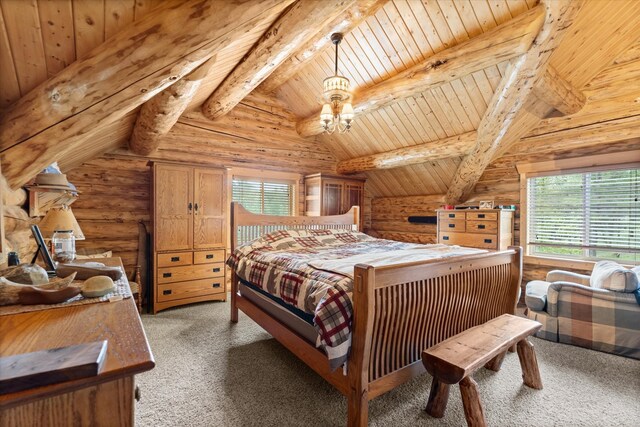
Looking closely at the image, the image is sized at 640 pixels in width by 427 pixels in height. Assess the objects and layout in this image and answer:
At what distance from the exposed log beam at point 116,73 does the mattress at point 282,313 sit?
1733mm

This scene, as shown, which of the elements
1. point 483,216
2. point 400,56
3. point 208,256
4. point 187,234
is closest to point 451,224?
point 483,216

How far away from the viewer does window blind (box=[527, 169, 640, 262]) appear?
358 centimetres

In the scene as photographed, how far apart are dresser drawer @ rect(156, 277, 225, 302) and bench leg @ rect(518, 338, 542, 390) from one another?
3456 mm

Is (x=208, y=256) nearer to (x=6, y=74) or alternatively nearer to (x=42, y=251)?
(x=42, y=251)

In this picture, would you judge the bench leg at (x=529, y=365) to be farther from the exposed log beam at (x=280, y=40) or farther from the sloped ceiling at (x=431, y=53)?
the exposed log beam at (x=280, y=40)

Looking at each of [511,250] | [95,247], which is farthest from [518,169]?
[95,247]

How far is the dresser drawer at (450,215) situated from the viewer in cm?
438

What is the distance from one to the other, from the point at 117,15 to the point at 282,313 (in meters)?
2.11

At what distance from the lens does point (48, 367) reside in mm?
660

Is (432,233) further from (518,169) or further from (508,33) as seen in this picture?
(508,33)

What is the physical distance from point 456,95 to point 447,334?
2.82 m

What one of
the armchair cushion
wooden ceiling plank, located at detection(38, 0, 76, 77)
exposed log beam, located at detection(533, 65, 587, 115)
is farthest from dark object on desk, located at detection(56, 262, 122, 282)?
exposed log beam, located at detection(533, 65, 587, 115)

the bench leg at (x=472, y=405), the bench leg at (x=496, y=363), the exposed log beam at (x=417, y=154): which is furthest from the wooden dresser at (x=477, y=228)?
the bench leg at (x=472, y=405)

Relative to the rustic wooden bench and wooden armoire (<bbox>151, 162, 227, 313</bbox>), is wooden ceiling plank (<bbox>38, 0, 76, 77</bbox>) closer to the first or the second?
wooden armoire (<bbox>151, 162, 227, 313</bbox>)
